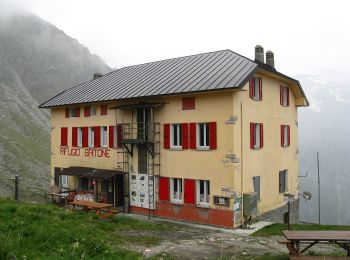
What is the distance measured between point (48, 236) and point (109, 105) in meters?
14.9

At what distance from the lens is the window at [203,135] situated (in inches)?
751

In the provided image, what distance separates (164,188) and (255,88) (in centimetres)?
714

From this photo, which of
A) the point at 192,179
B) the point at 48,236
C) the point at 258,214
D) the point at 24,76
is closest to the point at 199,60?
the point at 192,179

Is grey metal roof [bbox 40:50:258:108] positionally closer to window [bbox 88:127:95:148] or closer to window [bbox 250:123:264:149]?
window [bbox 88:127:95:148]

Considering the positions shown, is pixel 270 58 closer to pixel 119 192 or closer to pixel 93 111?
pixel 93 111

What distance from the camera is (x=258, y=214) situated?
2006 centimetres

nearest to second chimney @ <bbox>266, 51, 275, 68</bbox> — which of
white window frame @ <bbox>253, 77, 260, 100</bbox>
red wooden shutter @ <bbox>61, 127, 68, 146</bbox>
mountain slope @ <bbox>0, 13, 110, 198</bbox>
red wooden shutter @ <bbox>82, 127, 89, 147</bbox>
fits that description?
white window frame @ <bbox>253, 77, 260, 100</bbox>

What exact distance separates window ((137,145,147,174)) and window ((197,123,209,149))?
3552mm

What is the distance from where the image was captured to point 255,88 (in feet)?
66.8

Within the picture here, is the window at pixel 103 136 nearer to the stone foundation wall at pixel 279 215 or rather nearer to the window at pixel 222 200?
the window at pixel 222 200

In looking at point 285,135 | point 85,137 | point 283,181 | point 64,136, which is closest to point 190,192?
point 283,181

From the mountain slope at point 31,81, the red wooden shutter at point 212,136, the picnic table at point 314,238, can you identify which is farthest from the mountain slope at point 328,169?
the picnic table at point 314,238

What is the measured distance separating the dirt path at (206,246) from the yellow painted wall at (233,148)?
11.1 feet

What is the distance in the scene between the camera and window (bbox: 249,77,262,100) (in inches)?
778
